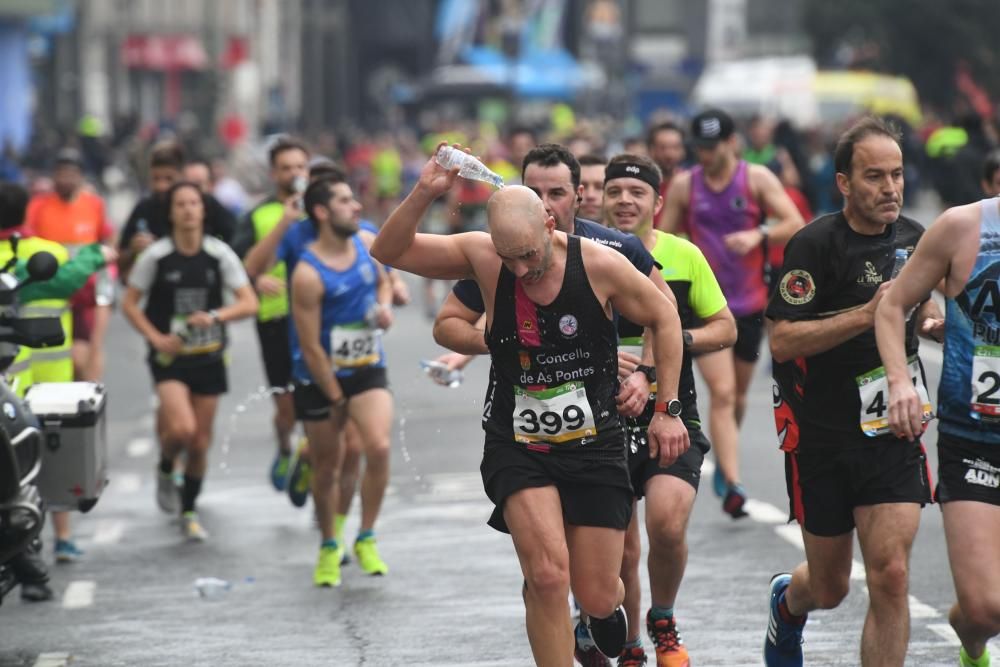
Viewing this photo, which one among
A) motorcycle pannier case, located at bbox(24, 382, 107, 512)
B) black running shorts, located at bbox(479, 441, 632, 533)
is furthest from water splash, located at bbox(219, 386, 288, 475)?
black running shorts, located at bbox(479, 441, 632, 533)

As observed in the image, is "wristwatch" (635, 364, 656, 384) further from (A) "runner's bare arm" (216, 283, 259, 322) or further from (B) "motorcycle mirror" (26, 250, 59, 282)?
(A) "runner's bare arm" (216, 283, 259, 322)

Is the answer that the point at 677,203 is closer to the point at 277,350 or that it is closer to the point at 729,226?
the point at 729,226

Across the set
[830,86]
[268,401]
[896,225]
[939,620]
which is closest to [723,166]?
[939,620]

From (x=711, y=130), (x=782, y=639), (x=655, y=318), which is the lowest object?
(x=782, y=639)

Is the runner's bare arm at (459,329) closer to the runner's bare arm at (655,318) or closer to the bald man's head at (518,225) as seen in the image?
the runner's bare arm at (655,318)

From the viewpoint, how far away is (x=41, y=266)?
28.9ft

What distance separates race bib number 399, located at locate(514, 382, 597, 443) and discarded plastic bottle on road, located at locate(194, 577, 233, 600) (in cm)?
337

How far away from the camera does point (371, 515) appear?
1052 cm

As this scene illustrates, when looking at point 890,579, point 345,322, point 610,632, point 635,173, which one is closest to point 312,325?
point 345,322

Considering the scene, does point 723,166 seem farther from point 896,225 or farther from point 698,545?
point 896,225

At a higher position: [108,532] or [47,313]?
[47,313]

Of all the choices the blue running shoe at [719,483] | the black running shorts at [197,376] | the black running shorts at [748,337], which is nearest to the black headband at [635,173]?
the blue running shoe at [719,483]

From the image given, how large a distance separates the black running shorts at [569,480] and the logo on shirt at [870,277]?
0.97 m

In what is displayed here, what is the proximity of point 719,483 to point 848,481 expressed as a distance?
487 cm
